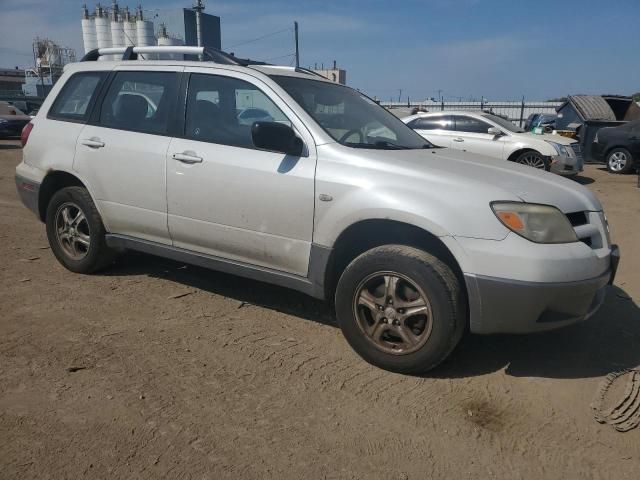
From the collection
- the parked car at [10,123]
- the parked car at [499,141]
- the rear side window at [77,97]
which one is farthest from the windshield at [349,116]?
the parked car at [10,123]

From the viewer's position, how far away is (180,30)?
46250 mm

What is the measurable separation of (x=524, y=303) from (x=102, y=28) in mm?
57982

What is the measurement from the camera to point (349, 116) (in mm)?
3861

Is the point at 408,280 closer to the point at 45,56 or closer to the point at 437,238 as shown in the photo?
the point at 437,238

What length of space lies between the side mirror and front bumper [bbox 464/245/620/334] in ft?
4.39

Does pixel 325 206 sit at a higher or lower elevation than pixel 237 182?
lower

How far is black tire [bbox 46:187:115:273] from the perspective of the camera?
14.2 ft

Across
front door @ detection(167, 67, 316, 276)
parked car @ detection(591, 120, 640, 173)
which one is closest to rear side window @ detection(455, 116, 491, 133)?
parked car @ detection(591, 120, 640, 173)

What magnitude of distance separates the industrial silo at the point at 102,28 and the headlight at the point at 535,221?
183ft

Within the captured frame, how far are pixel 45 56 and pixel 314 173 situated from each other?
222ft

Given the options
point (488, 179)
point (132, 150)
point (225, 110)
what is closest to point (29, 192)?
point (132, 150)

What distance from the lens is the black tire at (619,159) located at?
1326 centimetres

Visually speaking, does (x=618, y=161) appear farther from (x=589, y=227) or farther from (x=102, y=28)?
(x=102, y=28)

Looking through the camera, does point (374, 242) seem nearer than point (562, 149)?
Yes
